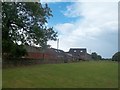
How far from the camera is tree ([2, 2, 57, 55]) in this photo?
91.8ft

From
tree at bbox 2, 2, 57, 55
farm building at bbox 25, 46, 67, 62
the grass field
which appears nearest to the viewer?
the grass field

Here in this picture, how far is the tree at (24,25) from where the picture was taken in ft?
91.8

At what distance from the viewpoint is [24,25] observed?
99.6 ft

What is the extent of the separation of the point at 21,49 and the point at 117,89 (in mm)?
20438

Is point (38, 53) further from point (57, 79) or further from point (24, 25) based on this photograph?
point (57, 79)

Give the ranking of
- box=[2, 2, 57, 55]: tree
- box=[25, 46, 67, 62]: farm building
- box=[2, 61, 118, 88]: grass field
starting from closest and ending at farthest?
1. box=[2, 61, 118, 88]: grass field
2. box=[2, 2, 57, 55]: tree
3. box=[25, 46, 67, 62]: farm building

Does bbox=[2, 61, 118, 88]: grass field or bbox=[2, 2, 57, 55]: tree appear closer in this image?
bbox=[2, 61, 118, 88]: grass field

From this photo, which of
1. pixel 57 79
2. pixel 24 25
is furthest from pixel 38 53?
pixel 57 79

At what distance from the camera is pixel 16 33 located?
97.2 feet

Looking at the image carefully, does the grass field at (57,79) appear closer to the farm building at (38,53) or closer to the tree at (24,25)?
the tree at (24,25)

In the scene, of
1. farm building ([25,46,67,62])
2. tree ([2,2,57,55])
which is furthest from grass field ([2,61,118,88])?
farm building ([25,46,67,62])

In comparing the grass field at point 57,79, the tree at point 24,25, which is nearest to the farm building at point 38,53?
the tree at point 24,25

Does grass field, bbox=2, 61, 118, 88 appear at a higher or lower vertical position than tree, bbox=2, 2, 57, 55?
lower

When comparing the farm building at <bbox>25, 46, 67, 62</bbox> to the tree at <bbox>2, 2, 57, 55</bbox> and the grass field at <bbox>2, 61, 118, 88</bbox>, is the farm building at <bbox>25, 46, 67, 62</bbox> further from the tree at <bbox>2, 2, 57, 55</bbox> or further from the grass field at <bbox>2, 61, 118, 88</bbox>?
the grass field at <bbox>2, 61, 118, 88</bbox>
